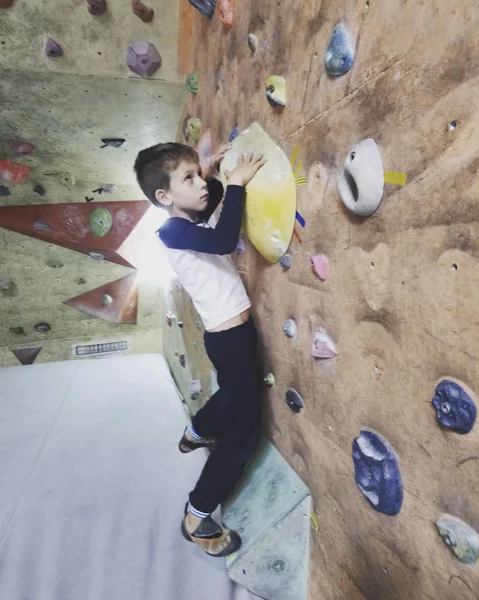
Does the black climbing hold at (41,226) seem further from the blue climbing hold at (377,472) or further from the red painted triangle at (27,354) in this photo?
the blue climbing hold at (377,472)

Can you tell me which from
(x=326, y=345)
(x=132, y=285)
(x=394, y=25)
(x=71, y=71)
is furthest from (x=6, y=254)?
(x=394, y=25)

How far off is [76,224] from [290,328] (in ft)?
6.66

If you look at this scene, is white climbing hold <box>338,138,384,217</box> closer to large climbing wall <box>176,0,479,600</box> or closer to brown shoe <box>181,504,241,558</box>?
large climbing wall <box>176,0,479,600</box>

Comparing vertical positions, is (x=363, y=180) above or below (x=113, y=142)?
below

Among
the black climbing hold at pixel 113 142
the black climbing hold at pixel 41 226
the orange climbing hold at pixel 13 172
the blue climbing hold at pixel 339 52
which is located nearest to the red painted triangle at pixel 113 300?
the black climbing hold at pixel 41 226

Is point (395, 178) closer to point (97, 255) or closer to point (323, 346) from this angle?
point (323, 346)

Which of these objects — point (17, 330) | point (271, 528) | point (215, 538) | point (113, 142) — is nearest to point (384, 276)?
point (271, 528)

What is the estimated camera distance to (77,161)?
2.11 m

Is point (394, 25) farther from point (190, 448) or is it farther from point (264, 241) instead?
point (190, 448)

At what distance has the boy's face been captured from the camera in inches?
36.0

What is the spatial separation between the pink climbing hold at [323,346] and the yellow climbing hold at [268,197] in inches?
8.1

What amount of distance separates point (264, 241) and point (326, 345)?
30 centimetres

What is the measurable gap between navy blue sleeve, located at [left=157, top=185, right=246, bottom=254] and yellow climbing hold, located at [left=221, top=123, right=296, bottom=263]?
0.04 metres

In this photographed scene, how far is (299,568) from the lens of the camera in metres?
0.89
